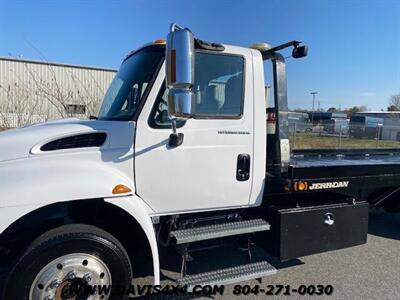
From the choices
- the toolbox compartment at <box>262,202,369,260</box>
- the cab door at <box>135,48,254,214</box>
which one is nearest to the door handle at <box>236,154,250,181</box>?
the cab door at <box>135,48,254,214</box>

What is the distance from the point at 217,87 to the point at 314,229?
1815mm

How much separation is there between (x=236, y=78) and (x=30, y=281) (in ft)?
8.07

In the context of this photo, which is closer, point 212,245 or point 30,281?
point 30,281

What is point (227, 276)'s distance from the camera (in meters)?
3.24

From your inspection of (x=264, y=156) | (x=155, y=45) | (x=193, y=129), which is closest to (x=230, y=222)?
(x=264, y=156)

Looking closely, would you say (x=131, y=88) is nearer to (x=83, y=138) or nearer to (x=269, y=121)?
(x=83, y=138)

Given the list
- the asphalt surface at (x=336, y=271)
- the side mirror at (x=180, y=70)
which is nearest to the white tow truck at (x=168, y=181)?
the side mirror at (x=180, y=70)

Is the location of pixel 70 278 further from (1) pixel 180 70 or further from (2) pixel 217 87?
(2) pixel 217 87

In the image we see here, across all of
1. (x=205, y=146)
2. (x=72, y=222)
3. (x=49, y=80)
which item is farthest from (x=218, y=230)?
(x=49, y=80)

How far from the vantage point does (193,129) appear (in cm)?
321

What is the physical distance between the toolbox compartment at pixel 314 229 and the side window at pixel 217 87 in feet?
3.92

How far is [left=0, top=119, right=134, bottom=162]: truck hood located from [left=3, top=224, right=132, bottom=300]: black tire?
2.27ft

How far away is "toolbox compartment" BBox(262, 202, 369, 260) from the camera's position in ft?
11.9

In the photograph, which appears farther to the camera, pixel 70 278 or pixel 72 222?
pixel 72 222
